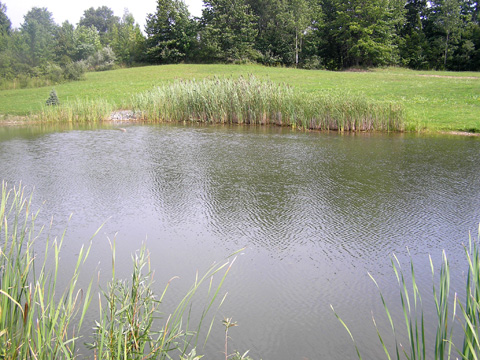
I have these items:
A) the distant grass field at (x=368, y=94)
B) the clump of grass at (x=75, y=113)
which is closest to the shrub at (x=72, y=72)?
the distant grass field at (x=368, y=94)

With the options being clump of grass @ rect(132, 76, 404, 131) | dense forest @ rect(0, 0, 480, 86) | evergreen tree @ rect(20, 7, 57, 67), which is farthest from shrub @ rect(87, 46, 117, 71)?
clump of grass @ rect(132, 76, 404, 131)

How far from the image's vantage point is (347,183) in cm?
710

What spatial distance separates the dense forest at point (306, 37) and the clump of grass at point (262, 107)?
2291cm

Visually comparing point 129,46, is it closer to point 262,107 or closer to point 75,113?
point 75,113

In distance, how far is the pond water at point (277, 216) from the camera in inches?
133

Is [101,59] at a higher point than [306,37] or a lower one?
lower

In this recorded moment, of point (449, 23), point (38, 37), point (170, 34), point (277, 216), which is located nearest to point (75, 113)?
point (277, 216)

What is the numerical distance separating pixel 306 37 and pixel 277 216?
125 ft

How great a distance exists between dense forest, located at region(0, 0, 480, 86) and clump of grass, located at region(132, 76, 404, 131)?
75.2 ft

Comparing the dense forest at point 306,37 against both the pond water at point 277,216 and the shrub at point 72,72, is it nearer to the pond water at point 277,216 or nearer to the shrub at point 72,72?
the shrub at point 72,72

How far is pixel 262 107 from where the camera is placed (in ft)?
46.1

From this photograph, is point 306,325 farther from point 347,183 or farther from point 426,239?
point 347,183

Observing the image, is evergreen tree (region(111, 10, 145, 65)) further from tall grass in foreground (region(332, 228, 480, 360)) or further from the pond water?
tall grass in foreground (region(332, 228, 480, 360))

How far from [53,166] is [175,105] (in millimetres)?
7690
